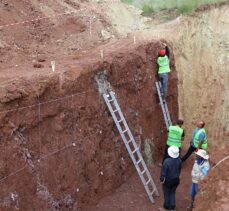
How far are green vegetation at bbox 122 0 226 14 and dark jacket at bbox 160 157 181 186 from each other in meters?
11.4

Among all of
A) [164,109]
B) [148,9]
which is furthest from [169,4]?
[164,109]

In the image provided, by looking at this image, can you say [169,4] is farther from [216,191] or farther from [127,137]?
[216,191]

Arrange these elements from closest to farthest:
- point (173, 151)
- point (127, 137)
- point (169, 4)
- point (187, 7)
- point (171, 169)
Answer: point (173, 151) → point (171, 169) → point (127, 137) → point (187, 7) → point (169, 4)

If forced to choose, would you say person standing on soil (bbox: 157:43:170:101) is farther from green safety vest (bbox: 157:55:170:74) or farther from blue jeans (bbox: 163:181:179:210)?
blue jeans (bbox: 163:181:179:210)

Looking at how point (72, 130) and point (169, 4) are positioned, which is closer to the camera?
point (72, 130)

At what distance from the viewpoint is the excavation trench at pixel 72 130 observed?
8258 millimetres

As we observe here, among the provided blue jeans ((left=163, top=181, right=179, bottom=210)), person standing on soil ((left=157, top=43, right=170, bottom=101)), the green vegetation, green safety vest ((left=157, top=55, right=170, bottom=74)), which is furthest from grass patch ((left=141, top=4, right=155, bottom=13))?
blue jeans ((left=163, top=181, right=179, bottom=210))

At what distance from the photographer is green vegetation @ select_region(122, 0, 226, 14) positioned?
64.7 ft

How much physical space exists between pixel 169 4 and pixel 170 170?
1377cm

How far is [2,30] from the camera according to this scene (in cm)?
1235

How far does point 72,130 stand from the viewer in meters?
9.80

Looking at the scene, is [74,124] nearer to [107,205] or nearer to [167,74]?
[107,205]

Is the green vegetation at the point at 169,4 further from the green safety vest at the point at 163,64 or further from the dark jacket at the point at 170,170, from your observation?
the dark jacket at the point at 170,170

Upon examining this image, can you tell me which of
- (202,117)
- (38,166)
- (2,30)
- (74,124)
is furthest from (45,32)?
(202,117)
